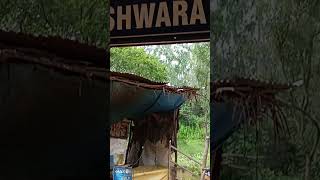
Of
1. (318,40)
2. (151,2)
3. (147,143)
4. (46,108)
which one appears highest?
(151,2)

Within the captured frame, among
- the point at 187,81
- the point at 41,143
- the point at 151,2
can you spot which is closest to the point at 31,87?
the point at 41,143

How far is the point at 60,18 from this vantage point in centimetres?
221

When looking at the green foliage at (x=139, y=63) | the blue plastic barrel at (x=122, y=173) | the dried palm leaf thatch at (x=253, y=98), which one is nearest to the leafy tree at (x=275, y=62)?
the dried palm leaf thatch at (x=253, y=98)

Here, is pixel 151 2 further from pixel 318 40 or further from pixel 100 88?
pixel 318 40

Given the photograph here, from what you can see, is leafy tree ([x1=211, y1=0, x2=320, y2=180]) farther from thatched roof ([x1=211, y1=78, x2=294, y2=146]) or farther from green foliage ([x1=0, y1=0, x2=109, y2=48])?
green foliage ([x1=0, y1=0, x2=109, y2=48])

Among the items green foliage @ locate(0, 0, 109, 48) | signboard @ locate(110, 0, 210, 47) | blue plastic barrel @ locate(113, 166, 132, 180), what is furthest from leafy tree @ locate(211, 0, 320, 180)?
blue plastic barrel @ locate(113, 166, 132, 180)

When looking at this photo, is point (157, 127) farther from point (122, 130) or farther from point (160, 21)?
point (160, 21)

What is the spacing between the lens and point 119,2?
4.57 metres

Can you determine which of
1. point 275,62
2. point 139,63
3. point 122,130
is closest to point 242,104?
point 275,62

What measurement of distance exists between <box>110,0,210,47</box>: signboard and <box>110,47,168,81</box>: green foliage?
1799 mm

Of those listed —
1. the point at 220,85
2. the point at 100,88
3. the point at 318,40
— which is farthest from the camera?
the point at 100,88

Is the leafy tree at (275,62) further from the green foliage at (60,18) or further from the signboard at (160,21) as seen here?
the signboard at (160,21)

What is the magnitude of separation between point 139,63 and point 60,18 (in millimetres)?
4320

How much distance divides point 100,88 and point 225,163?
0.69m
